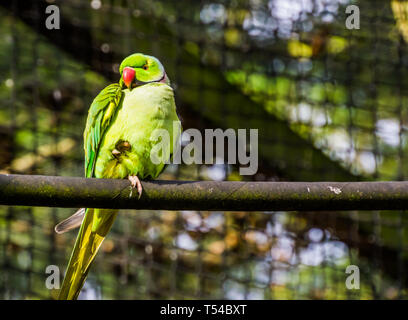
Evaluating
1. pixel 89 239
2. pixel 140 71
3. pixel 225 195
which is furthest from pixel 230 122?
pixel 225 195

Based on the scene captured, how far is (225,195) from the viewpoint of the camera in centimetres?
118

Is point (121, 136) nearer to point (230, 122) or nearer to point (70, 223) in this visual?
point (70, 223)

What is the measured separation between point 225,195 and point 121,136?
563mm

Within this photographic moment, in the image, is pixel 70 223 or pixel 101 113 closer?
pixel 70 223

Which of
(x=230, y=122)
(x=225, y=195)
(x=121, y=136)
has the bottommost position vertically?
(x=225, y=195)

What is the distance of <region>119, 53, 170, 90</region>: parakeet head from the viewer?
1.73 m

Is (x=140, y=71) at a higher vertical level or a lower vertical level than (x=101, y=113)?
higher

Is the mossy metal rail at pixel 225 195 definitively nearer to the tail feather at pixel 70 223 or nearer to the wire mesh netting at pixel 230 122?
the tail feather at pixel 70 223

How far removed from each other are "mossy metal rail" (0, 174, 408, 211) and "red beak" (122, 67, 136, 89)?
57 centimetres

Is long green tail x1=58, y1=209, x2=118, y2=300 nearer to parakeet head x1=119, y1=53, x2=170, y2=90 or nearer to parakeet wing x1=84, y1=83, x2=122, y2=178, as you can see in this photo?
parakeet wing x1=84, y1=83, x2=122, y2=178

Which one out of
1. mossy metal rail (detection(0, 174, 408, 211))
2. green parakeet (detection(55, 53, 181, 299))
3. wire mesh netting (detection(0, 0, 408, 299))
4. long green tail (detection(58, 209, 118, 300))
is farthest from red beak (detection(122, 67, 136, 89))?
wire mesh netting (detection(0, 0, 408, 299))
